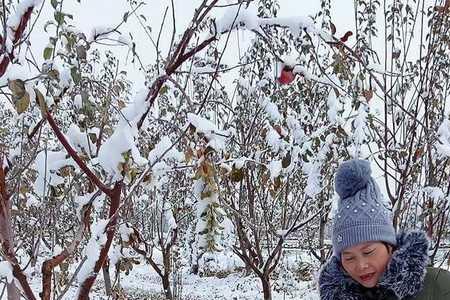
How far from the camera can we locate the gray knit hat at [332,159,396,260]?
1787 millimetres

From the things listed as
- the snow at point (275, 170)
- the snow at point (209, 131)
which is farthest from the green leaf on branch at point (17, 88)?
the snow at point (275, 170)

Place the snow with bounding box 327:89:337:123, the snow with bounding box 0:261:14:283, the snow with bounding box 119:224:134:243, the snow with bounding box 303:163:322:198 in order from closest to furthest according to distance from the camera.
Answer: the snow with bounding box 0:261:14:283, the snow with bounding box 119:224:134:243, the snow with bounding box 303:163:322:198, the snow with bounding box 327:89:337:123

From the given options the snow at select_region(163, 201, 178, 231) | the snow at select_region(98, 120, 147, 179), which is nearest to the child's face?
the snow at select_region(98, 120, 147, 179)

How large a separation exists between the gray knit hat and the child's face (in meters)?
0.02

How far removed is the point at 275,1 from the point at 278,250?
102 inches

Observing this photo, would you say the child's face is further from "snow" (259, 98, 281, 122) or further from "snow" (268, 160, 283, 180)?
"snow" (259, 98, 281, 122)

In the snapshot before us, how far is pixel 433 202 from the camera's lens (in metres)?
3.15

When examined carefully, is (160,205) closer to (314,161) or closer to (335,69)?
(314,161)

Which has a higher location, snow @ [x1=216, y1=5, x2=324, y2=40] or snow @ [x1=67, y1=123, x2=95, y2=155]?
snow @ [x1=216, y1=5, x2=324, y2=40]

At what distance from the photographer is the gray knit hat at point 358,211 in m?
1.79

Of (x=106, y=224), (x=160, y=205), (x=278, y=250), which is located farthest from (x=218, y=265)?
(x=106, y=224)

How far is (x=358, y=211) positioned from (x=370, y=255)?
0.53ft

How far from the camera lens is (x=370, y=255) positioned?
5.77 ft

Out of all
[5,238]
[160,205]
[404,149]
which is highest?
[160,205]
